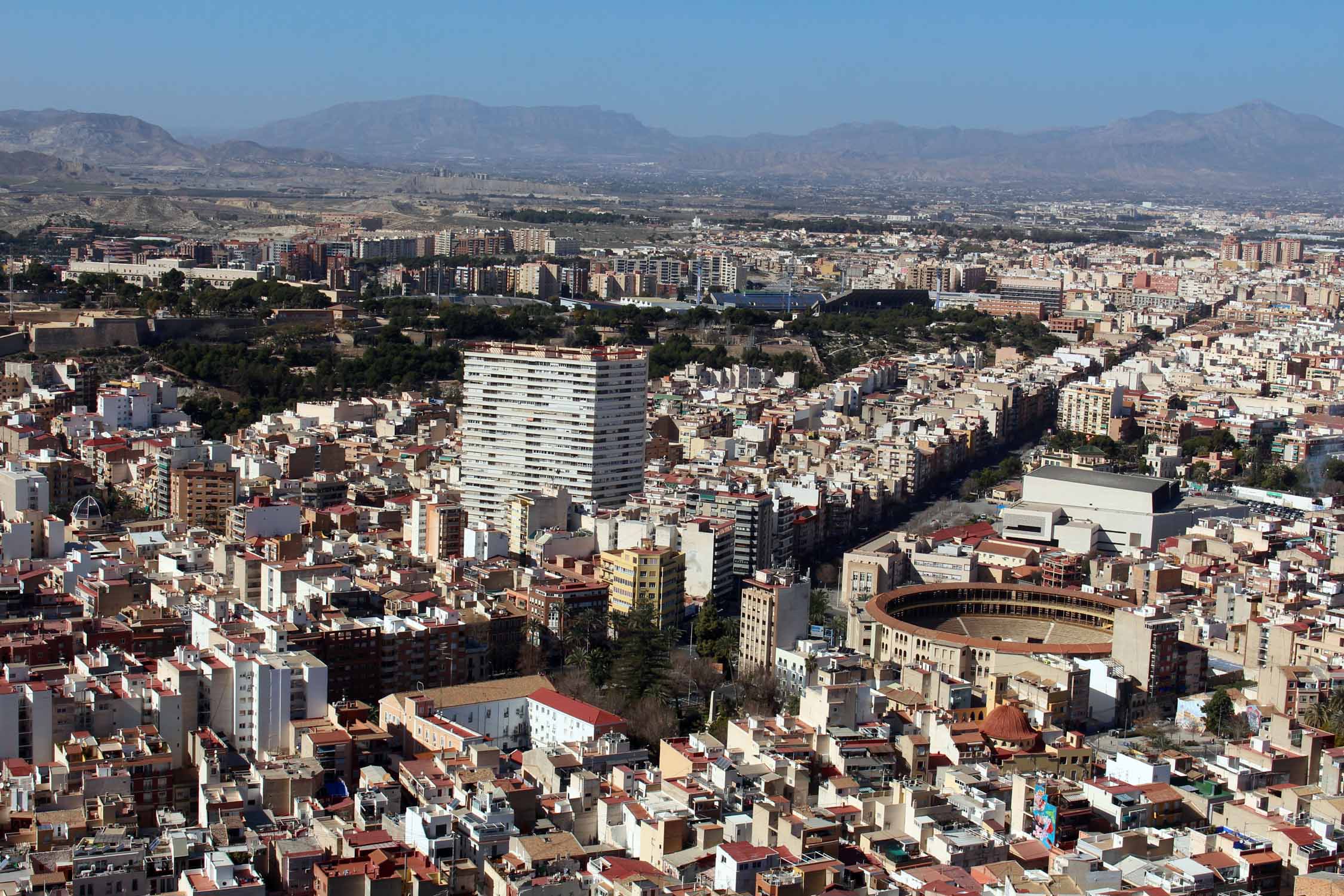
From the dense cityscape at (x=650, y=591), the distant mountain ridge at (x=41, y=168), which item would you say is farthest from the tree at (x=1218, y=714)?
the distant mountain ridge at (x=41, y=168)

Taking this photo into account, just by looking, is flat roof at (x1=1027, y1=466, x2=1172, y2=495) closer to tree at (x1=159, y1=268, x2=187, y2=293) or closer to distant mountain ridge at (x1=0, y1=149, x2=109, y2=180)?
tree at (x1=159, y1=268, x2=187, y2=293)

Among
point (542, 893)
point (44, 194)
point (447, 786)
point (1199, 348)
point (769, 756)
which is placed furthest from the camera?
point (44, 194)

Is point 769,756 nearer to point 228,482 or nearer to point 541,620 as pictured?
point 541,620

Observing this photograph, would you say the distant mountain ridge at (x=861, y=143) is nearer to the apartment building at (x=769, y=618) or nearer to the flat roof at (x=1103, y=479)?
the flat roof at (x=1103, y=479)

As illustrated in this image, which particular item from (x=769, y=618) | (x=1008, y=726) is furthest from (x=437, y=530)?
(x=1008, y=726)

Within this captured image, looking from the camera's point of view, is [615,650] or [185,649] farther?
[615,650]

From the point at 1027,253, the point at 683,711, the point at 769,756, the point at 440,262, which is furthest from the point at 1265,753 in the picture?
the point at 1027,253
